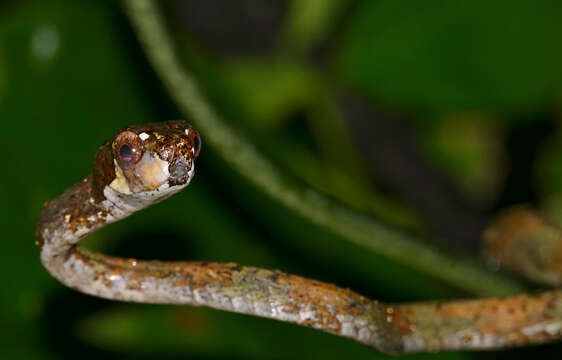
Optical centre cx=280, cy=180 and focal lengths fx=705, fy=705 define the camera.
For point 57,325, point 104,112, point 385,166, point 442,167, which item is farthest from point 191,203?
point 442,167

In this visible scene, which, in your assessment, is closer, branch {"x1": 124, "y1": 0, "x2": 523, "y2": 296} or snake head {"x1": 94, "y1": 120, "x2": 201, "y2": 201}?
snake head {"x1": 94, "y1": 120, "x2": 201, "y2": 201}

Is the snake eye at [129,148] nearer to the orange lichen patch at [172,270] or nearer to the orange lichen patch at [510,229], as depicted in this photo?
the orange lichen patch at [172,270]

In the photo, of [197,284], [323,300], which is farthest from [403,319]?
[197,284]

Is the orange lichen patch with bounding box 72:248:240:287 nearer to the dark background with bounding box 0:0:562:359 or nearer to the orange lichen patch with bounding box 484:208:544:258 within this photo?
the dark background with bounding box 0:0:562:359

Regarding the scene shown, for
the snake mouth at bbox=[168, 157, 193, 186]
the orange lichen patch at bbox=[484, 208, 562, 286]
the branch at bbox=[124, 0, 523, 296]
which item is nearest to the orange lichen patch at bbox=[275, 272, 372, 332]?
the snake mouth at bbox=[168, 157, 193, 186]

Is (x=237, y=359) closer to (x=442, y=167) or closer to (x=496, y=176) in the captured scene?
(x=442, y=167)

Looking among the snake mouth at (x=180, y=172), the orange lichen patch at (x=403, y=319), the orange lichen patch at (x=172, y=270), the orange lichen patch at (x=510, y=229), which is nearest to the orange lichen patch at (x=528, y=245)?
the orange lichen patch at (x=510, y=229)
